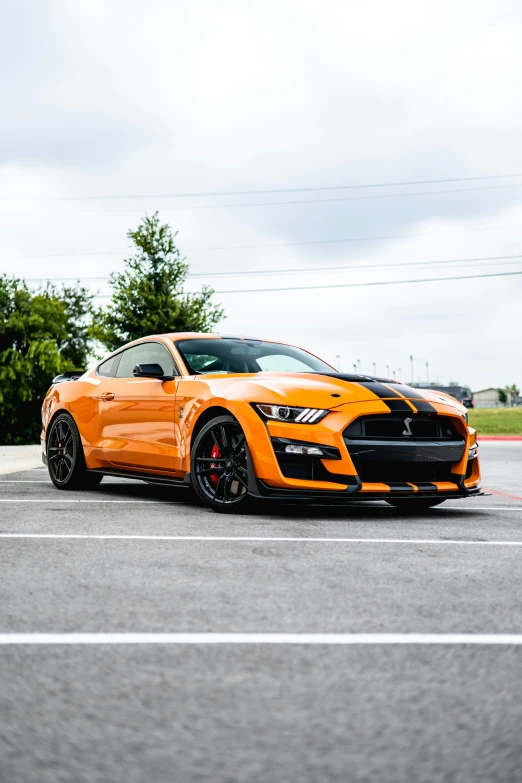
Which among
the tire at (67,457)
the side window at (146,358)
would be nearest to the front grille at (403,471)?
the side window at (146,358)

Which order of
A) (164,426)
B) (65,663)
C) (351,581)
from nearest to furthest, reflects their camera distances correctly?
(65,663)
(351,581)
(164,426)

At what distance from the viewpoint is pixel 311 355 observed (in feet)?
31.0

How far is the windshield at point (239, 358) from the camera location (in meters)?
8.61

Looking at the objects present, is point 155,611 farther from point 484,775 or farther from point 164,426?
point 164,426

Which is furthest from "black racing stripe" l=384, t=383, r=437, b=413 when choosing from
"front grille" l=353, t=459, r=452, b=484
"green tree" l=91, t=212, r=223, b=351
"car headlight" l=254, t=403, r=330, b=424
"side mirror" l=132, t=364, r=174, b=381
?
"green tree" l=91, t=212, r=223, b=351

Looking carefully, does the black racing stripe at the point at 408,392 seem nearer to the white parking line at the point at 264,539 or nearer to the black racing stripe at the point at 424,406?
the black racing stripe at the point at 424,406

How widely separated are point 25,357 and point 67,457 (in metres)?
25.2

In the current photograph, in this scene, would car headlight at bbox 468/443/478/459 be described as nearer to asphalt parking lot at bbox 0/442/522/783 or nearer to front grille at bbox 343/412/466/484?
front grille at bbox 343/412/466/484

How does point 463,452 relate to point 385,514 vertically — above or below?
above

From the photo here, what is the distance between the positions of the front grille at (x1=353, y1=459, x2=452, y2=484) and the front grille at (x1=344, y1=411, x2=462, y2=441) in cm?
21

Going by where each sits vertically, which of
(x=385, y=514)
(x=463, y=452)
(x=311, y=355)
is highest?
(x=311, y=355)

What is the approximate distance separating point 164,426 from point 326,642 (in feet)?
16.4

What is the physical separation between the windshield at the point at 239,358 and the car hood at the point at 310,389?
0.48 meters

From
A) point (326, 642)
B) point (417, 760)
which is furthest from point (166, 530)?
point (417, 760)
